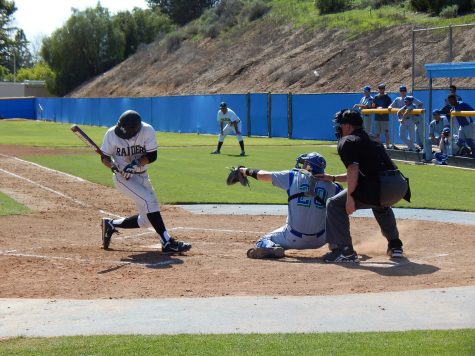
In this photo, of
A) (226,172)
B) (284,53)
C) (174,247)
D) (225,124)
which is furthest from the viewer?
(284,53)

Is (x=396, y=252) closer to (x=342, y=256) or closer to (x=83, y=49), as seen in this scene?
(x=342, y=256)

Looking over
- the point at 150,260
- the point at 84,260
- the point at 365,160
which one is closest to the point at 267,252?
the point at 150,260

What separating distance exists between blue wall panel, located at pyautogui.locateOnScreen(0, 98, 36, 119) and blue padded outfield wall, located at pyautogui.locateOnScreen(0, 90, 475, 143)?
1043 cm

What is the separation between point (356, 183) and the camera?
9.83 m

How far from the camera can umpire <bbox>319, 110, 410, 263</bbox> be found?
9844 millimetres

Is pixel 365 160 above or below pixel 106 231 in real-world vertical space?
above

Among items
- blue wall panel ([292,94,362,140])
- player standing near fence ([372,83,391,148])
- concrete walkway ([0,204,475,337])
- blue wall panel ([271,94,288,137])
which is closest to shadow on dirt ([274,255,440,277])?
concrete walkway ([0,204,475,337])

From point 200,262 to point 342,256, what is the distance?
1597mm

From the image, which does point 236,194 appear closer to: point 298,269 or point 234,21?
point 298,269

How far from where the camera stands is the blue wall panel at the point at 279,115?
42.1 meters

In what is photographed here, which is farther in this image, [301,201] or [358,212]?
[358,212]

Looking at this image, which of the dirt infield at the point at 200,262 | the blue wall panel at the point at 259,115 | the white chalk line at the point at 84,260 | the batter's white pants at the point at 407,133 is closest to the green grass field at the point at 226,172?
the batter's white pants at the point at 407,133

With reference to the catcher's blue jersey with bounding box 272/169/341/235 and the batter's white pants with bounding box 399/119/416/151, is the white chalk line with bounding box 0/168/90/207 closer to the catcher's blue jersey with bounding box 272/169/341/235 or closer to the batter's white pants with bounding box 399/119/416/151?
the catcher's blue jersey with bounding box 272/169/341/235

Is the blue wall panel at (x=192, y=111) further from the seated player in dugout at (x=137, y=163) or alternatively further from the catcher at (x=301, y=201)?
the catcher at (x=301, y=201)
